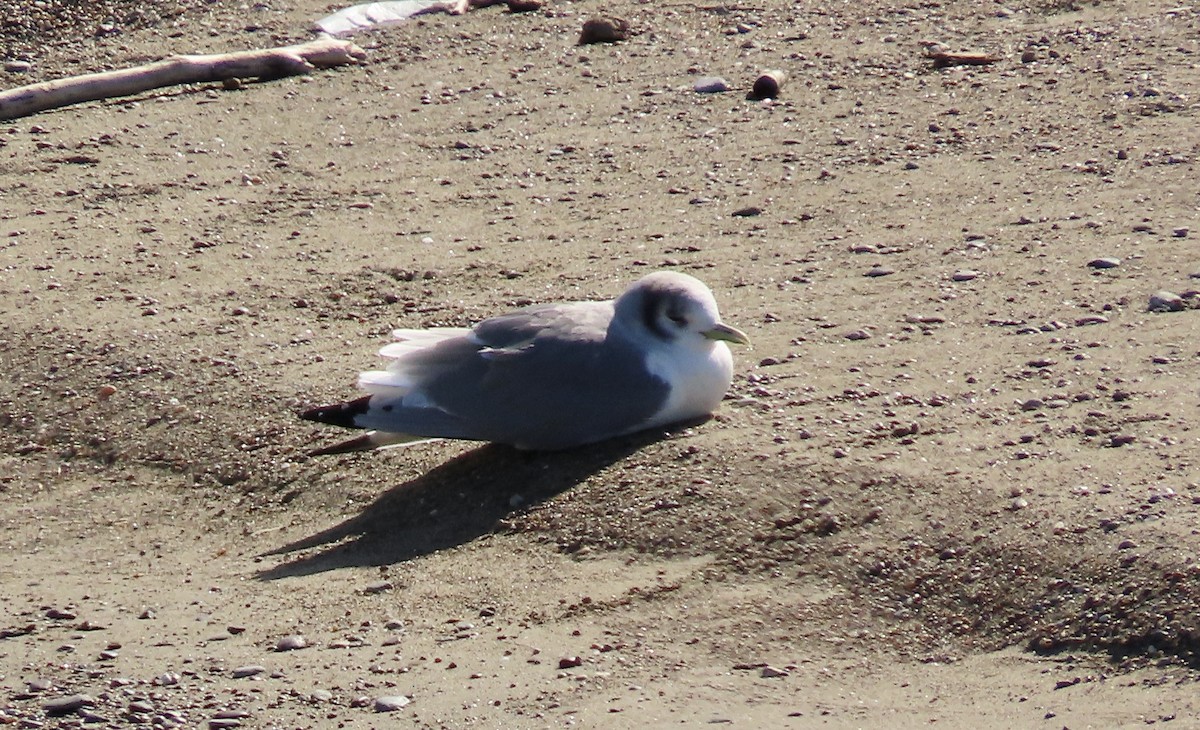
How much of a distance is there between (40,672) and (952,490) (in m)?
2.18

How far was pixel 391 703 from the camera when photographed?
3809 millimetres

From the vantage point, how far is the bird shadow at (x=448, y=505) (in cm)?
471

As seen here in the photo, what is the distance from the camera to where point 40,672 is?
13.4 feet

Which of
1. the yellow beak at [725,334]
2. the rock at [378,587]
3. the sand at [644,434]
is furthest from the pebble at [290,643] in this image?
the yellow beak at [725,334]

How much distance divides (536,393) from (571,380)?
0.33 ft

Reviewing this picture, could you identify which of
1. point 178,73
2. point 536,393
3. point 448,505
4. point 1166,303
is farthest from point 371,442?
point 178,73

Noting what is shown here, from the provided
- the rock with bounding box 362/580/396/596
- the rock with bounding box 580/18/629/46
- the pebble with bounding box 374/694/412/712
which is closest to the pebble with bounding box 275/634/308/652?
the rock with bounding box 362/580/396/596

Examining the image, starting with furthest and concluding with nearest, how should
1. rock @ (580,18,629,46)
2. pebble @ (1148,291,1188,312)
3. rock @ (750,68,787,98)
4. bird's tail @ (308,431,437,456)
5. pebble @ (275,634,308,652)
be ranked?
1. rock @ (580,18,629,46)
2. rock @ (750,68,787,98)
3. pebble @ (1148,291,1188,312)
4. bird's tail @ (308,431,437,456)
5. pebble @ (275,634,308,652)

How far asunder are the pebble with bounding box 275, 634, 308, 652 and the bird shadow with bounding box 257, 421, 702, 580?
0.42 m

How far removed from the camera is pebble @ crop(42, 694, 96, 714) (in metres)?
3.87

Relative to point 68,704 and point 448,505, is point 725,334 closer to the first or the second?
point 448,505

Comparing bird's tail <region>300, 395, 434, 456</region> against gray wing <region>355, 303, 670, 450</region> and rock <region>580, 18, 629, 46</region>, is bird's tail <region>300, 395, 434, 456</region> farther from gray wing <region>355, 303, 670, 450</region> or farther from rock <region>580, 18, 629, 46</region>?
rock <region>580, 18, 629, 46</region>

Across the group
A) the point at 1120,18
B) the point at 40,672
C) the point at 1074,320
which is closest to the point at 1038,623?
the point at 1074,320

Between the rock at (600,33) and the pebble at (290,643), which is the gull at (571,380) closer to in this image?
the pebble at (290,643)
